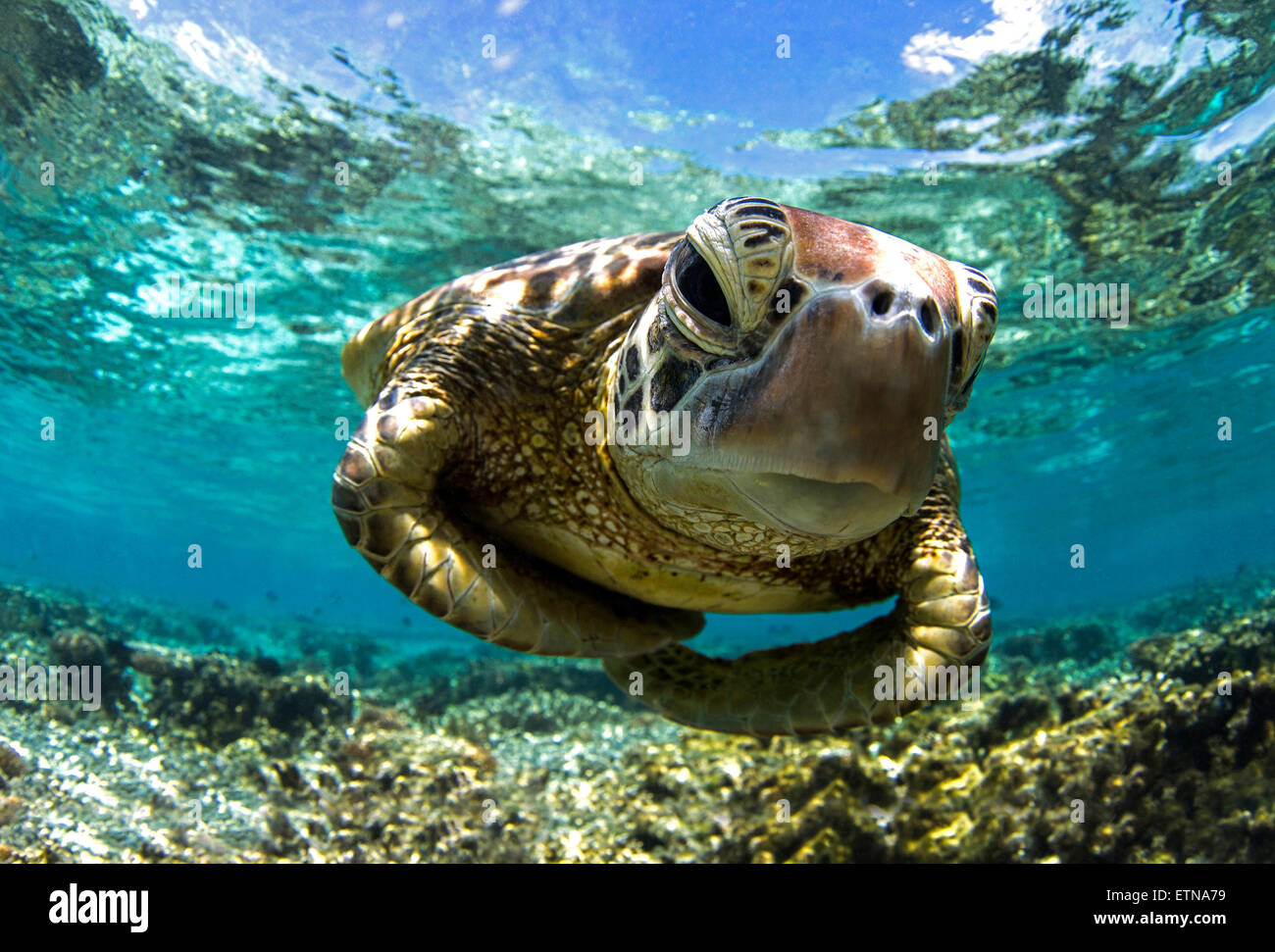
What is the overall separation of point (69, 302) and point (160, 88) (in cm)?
960

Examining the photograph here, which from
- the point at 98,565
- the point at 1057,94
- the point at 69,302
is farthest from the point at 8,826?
the point at 98,565

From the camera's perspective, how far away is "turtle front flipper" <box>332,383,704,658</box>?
8.56ft

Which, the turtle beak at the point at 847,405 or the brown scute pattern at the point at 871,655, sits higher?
the turtle beak at the point at 847,405

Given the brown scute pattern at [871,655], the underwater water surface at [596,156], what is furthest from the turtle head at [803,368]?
the underwater water surface at [596,156]

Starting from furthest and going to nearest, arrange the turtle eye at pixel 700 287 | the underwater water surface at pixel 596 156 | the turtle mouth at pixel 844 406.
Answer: the underwater water surface at pixel 596 156 → the turtle eye at pixel 700 287 → the turtle mouth at pixel 844 406

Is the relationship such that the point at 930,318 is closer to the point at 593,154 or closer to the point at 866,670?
the point at 866,670

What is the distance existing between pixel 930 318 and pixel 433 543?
1.95 metres

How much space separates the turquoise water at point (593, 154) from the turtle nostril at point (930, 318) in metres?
8.98

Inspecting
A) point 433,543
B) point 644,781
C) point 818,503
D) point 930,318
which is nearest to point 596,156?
point 644,781

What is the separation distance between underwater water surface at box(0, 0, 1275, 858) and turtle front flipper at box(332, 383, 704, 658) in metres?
1.43

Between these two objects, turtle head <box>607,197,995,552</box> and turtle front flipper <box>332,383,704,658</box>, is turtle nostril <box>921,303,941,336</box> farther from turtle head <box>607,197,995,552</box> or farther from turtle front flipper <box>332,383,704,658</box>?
turtle front flipper <box>332,383,704,658</box>

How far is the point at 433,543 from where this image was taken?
107 inches

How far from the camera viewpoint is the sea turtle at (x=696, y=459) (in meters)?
1.65

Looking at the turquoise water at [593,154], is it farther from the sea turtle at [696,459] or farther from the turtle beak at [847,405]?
the turtle beak at [847,405]
